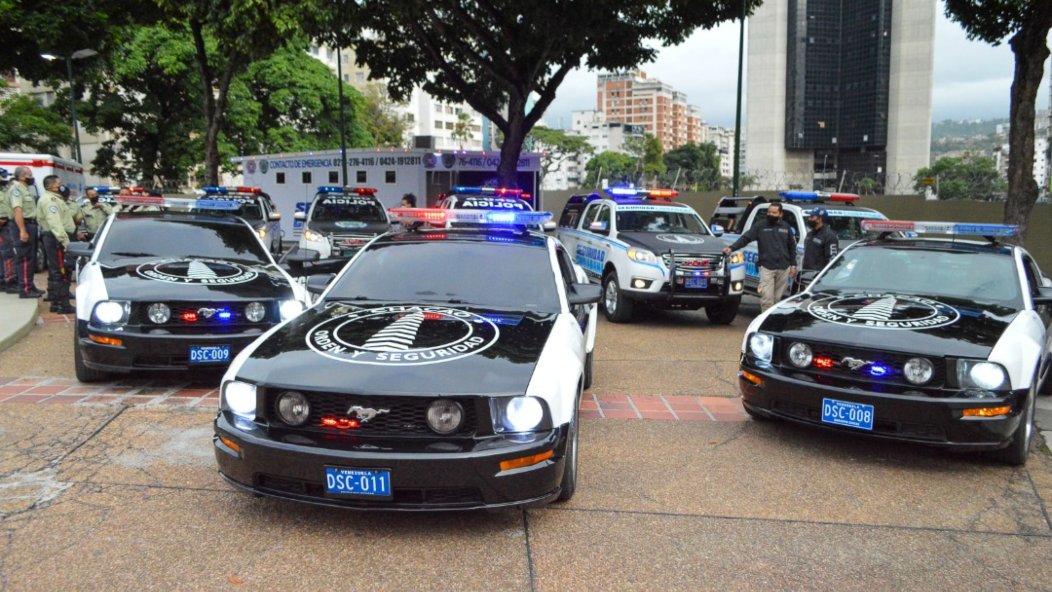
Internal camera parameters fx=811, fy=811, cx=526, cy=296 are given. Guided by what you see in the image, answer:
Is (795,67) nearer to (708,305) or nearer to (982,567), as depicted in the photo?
(708,305)

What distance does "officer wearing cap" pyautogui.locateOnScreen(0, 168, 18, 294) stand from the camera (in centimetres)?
1162

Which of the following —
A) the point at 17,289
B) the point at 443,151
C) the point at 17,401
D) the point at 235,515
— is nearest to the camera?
the point at 235,515

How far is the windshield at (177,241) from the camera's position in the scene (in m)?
7.97

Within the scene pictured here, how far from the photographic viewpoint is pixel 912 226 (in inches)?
285

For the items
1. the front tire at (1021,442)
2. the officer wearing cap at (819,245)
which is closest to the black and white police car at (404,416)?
the front tire at (1021,442)

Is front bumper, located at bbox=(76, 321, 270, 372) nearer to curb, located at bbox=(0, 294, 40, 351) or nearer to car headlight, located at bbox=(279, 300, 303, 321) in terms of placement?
car headlight, located at bbox=(279, 300, 303, 321)

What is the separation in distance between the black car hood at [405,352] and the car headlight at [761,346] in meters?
1.63

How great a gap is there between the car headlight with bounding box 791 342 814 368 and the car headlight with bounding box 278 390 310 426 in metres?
3.29

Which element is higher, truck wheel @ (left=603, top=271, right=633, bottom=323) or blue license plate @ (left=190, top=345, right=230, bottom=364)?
blue license plate @ (left=190, top=345, right=230, bottom=364)

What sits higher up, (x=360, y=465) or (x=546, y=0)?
(x=546, y=0)

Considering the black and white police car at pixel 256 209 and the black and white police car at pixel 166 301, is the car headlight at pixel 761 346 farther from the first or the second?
the black and white police car at pixel 256 209

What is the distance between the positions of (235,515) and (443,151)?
23.6m

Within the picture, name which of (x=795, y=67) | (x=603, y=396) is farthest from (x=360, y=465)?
(x=795, y=67)

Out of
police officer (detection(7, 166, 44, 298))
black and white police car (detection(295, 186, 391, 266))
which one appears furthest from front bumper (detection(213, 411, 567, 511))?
black and white police car (detection(295, 186, 391, 266))
